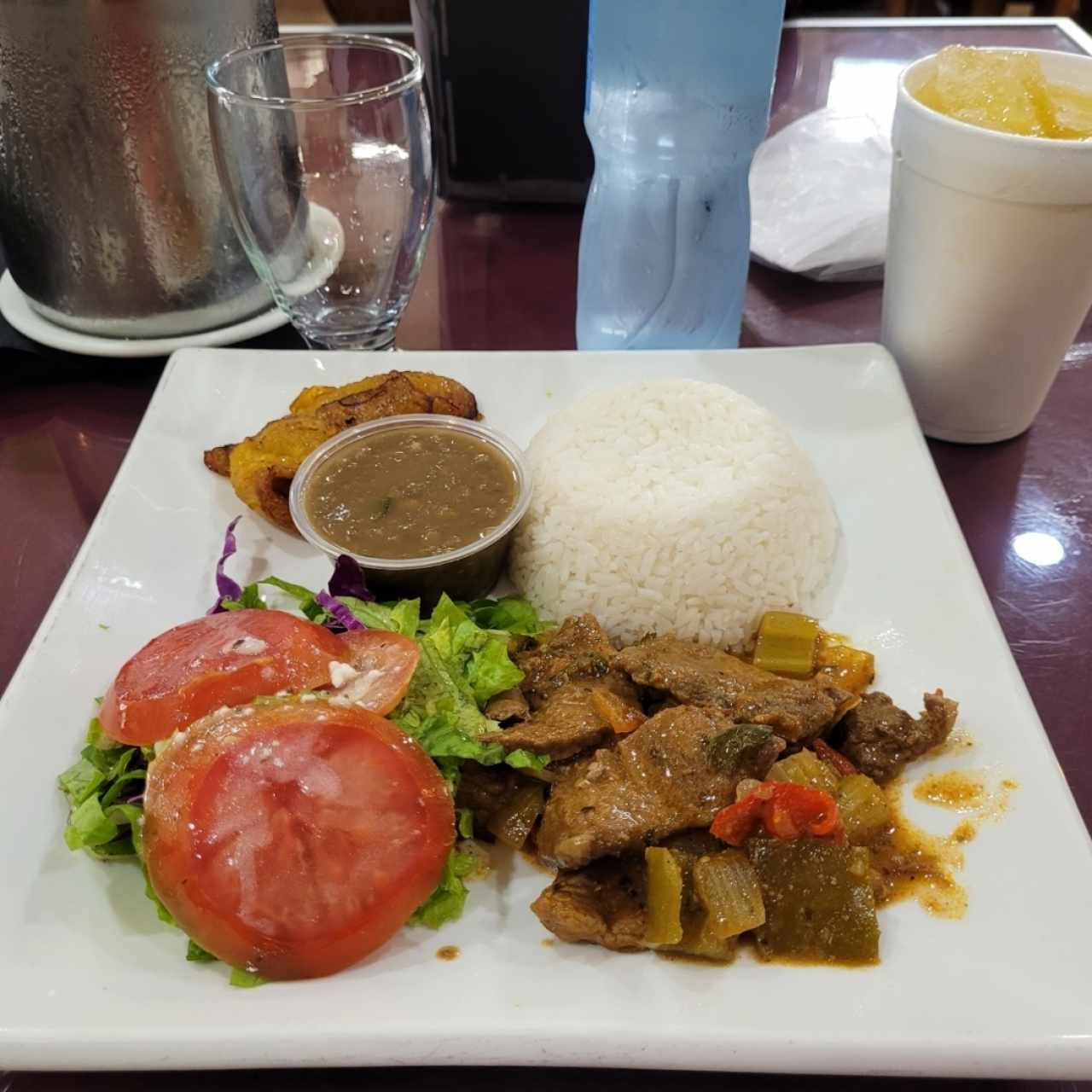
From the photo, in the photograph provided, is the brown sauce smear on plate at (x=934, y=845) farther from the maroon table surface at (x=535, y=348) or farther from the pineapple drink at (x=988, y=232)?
the pineapple drink at (x=988, y=232)

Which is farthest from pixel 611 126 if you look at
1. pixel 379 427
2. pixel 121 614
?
pixel 121 614

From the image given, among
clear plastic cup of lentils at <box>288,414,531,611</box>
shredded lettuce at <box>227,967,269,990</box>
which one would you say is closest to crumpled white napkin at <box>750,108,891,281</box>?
clear plastic cup of lentils at <box>288,414,531,611</box>

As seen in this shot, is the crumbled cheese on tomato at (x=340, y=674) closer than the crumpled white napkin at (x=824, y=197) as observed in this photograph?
Yes

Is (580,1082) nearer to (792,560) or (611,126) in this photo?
(792,560)

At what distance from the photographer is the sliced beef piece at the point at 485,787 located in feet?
5.79

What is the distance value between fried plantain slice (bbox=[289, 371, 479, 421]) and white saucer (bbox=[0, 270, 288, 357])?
17.9 inches

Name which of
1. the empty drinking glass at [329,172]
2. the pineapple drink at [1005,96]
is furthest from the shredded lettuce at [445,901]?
the pineapple drink at [1005,96]

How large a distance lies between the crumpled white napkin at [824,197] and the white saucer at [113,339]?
155 cm

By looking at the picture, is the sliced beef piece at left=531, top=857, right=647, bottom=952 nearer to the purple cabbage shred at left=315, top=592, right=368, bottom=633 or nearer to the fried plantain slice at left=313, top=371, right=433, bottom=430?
the purple cabbage shred at left=315, top=592, right=368, bottom=633

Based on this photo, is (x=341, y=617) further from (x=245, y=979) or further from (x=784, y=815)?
(x=784, y=815)

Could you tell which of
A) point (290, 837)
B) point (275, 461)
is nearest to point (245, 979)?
point (290, 837)

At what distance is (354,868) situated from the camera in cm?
148

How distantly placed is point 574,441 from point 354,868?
1218 millimetres

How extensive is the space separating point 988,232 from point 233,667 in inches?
72.1
